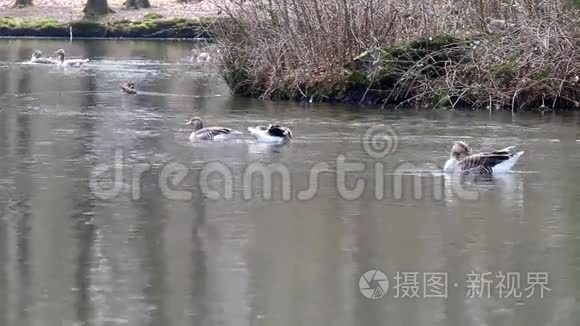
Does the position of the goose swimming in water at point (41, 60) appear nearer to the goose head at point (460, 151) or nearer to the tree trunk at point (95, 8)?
the tree trunk at point (95, 8)

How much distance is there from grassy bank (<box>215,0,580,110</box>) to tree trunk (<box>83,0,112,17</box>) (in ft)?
98.1

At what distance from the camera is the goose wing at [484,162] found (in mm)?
15766

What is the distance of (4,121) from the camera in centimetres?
2148

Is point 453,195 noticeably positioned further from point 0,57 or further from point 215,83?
point 0,57

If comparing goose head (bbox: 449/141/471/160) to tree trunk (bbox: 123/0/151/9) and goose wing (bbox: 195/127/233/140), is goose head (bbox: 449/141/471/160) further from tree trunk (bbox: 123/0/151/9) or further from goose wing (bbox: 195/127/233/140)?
tree trunk (bbox: 123/0/151/9)

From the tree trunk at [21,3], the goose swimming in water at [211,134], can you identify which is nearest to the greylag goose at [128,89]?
the goose swimming in water at [211,134]

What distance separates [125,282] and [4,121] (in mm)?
11887

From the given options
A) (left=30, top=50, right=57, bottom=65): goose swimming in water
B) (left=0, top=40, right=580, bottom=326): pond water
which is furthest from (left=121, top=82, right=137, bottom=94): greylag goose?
(left=30, top=50, right=57, bottom=65): goose swimming in water

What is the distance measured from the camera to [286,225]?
12555 mm

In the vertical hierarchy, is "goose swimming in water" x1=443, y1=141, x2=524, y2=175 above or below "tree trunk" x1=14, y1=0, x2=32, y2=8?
below
